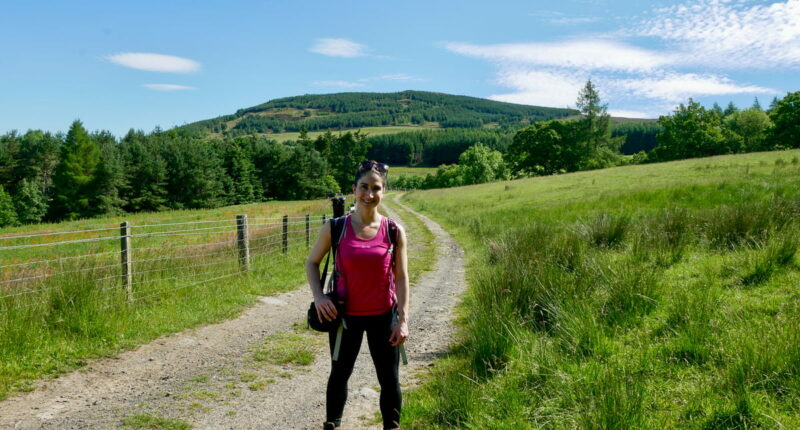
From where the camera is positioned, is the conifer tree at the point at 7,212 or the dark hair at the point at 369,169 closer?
the dark hair at the point at 369,169

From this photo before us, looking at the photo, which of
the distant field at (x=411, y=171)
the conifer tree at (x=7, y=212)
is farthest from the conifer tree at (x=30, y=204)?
the distant field at (x=411, y=171)

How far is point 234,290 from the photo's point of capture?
814cm

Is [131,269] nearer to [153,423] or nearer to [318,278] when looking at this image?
[153,423]

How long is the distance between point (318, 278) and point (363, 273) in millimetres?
289

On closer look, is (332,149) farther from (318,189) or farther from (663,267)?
(663,267)

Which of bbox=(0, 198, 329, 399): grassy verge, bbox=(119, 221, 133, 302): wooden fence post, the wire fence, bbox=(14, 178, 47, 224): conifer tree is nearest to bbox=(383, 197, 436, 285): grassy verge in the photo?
bbox=(0, 198, 329, 399): grassy verge

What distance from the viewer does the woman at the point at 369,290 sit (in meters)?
2.84

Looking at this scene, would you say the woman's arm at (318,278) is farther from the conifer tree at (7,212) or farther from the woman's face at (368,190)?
the conifer tree at (7,212)

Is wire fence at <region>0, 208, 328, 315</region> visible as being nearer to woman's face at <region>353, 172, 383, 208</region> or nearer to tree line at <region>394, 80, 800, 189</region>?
woman's face at <region>353, 172, 383, 208</region>

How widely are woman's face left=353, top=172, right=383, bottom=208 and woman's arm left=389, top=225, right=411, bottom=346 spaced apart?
28 centimetres

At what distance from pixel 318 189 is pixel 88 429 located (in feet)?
262

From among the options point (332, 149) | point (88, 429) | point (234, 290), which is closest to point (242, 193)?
point (332, 149)

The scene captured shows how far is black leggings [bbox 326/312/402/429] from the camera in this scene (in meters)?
2.91

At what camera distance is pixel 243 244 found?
1019 centimetres
